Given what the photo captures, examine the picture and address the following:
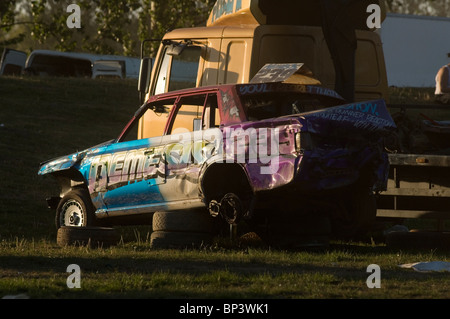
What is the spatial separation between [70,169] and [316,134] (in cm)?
393

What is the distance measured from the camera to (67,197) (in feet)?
41.6

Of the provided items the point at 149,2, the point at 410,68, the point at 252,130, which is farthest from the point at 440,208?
the point at 149,2

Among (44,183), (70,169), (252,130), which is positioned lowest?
(44,183)

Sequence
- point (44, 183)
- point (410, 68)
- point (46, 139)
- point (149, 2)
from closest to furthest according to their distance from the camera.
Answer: point (44, 183)
point (46, 139)
point (410, 68)
point (149, 2)

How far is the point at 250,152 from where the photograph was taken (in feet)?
33.9

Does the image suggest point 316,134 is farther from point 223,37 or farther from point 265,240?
point 223,37

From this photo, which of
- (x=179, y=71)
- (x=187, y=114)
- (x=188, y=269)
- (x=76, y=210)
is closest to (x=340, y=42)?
(x=179, y=71)

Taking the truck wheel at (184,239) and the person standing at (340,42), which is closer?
the truck wheel at (184,239)

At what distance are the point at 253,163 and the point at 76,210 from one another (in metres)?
3.29

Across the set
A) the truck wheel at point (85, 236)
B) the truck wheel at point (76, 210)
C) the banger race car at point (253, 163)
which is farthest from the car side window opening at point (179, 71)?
the truck wheel at point (85, 236)

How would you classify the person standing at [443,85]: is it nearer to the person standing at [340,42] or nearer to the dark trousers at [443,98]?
the dark trousers at [443,98]

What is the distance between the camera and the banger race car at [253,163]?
10.2m

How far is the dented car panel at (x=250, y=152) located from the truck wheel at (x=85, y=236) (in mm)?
500

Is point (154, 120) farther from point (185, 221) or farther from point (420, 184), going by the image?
point (420, 184)
